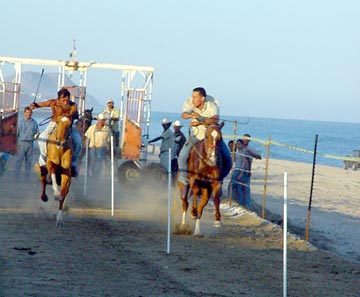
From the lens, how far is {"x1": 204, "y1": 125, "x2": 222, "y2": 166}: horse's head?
15.7m

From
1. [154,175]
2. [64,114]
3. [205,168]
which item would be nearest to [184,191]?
[205,168]

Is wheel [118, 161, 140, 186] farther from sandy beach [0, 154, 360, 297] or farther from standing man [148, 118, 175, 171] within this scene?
sandy beach [0, 154, 360, 297]

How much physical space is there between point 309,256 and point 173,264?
2.77m

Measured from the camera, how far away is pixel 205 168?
1602 centimetres

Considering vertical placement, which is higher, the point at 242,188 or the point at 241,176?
the point at 241,176

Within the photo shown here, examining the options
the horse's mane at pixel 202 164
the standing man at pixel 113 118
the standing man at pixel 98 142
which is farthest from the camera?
the standing man at pixel 113 118

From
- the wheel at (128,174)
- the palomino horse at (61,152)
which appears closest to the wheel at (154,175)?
the wheel at (128,174)

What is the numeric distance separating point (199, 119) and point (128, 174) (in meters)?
10.6

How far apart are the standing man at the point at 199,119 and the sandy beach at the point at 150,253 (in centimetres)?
117

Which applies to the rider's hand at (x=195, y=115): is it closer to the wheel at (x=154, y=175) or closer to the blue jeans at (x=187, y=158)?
the blue jeans at (x=187, y=158)

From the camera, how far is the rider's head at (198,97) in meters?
16.2

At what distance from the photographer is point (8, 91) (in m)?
27.3

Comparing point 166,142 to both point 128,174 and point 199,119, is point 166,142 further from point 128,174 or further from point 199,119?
A: point 199,119

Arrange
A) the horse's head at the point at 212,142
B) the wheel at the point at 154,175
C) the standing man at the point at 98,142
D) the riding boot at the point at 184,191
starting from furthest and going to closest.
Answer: the standing man at the point at 98,142 < the wheel at the point at 154,175 < the riding boot at the point at 184,191 < the horse's head at the point at 212,142
